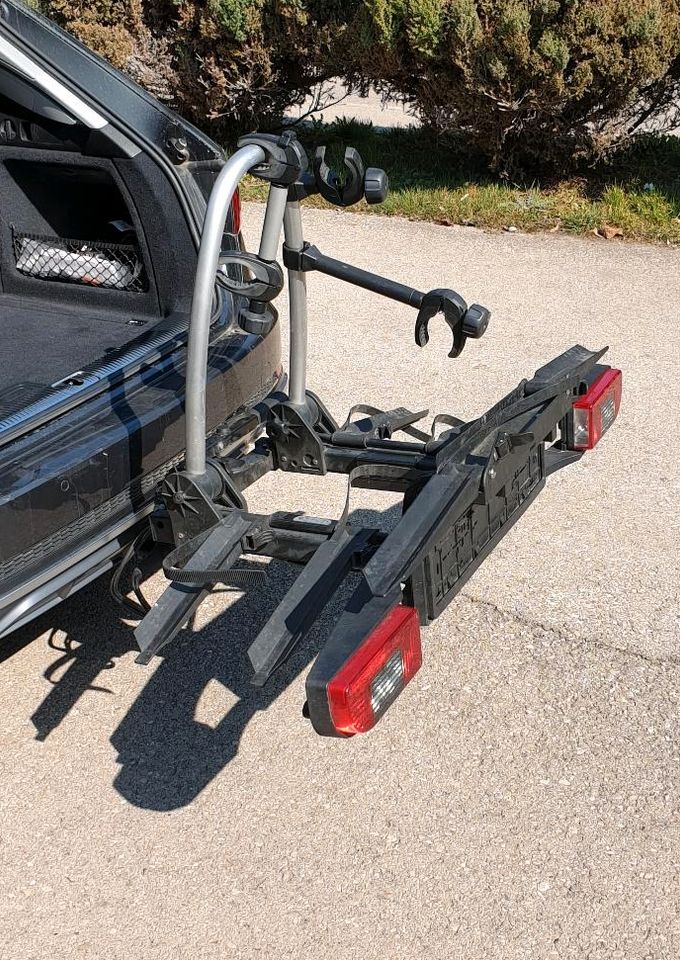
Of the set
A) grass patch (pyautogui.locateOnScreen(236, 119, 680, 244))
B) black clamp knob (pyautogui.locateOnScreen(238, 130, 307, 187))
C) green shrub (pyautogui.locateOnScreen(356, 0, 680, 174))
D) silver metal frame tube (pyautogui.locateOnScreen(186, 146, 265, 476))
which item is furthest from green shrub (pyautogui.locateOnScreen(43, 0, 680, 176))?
silver metal frame tube (pyautogui.locateOnScreen(186, 146, 265, 476))

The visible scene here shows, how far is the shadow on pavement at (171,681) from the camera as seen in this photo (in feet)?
9.55

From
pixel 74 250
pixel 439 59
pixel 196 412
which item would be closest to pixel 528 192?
pixel 439 59

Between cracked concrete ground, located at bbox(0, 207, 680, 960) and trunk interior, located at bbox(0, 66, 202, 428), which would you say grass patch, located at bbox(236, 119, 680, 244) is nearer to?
cracked concrete ground, located at bbox(0, 207, 680, 960)

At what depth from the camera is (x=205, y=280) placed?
97.3 inches

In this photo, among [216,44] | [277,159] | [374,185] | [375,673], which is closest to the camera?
[375,673]

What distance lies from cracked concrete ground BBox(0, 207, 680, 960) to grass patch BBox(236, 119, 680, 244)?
3642mm

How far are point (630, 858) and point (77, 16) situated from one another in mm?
7637

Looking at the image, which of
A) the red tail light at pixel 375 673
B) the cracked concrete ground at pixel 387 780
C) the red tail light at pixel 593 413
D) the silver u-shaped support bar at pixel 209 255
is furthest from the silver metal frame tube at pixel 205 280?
the red tail light at pixel 593 413

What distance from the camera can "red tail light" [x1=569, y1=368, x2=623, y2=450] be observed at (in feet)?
10.0

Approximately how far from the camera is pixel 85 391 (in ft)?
9.82

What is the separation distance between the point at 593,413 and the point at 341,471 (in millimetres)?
738

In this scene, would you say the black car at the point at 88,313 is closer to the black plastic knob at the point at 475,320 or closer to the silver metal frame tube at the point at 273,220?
the silver metal frame tube at the point at 273,220

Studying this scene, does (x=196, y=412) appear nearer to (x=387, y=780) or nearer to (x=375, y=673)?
(x=375, y=673)

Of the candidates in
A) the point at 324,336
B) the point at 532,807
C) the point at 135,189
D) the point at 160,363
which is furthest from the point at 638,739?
the point at 324,336
